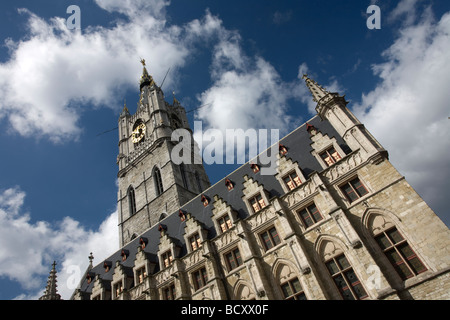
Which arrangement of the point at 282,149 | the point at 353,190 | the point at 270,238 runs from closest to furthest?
1. the point at 353,190
2. the point at 270,238
3. the point at 282,149

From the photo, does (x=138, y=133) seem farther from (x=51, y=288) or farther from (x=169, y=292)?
(x=169, y=292)

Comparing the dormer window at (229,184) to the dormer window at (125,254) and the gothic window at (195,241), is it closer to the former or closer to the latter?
the gothic window at (195,241)

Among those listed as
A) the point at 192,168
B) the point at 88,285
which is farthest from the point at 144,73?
the point at 88,285

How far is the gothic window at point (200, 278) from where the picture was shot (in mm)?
19266

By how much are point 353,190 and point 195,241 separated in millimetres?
11553

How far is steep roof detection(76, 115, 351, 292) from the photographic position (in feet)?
64.5

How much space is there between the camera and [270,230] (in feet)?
59.2

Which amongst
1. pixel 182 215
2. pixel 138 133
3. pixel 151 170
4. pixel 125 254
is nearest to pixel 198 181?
pixel 151 170

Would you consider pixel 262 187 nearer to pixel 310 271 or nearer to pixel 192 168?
pixel 310 271

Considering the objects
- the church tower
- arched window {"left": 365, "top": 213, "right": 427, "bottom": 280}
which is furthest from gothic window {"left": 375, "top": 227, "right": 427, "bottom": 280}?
the church tower

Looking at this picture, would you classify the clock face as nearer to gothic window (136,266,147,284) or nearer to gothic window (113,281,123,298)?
gothic window (113,281,123,298)

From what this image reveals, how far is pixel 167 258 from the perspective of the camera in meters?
Answer: 22.1

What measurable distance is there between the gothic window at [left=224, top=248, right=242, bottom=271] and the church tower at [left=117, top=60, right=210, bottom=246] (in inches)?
698
